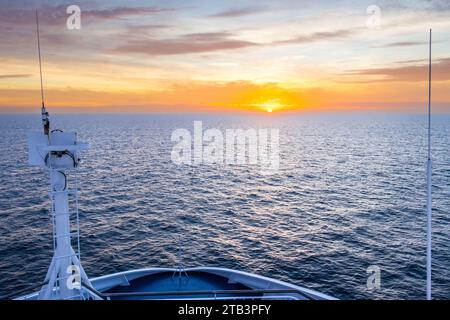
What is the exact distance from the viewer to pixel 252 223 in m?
45.5

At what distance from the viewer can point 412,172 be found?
74.7 m

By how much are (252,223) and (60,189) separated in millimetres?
37175

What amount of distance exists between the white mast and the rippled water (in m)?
22.6

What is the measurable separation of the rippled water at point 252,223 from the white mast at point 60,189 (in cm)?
2263

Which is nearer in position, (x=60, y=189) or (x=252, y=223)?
(x=60, y=189)

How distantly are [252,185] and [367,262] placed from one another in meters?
35.2
